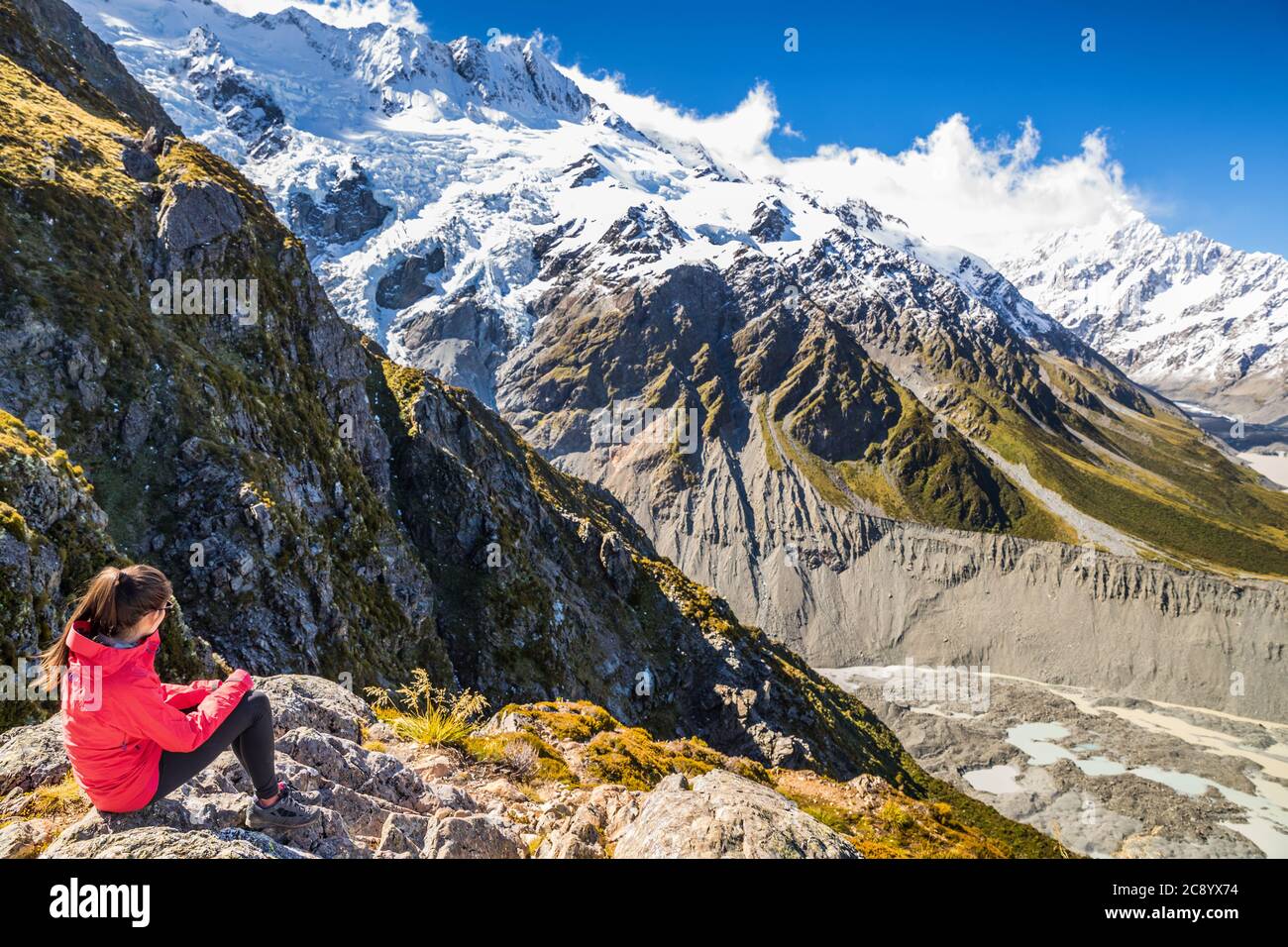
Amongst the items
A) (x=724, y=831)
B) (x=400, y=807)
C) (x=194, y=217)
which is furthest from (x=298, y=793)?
(x=194, y=217)

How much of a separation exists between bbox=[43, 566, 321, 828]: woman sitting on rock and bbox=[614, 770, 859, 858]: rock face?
14.9 ft

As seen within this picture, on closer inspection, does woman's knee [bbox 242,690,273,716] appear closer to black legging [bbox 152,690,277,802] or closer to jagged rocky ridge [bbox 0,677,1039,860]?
black legging [bbox 152,690,277,802]

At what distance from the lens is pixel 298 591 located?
2502 cm

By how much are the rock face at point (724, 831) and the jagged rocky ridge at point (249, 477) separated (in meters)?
10.4

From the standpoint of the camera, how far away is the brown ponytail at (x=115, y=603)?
526cm

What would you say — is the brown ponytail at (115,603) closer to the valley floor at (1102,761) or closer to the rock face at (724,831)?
the rock face at (724,831)

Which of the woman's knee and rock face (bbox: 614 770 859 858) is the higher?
the woman's knee

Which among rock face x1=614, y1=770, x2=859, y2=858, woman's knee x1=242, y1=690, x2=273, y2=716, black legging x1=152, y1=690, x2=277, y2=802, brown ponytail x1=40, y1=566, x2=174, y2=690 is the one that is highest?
brown ponytail x1=40, y1=566, x2=174, y2=690

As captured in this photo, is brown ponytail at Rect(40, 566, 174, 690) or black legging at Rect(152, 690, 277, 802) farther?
black legging at Rect(152, 690, 277, 802)

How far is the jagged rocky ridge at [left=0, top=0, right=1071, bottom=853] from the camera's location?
2056 cm

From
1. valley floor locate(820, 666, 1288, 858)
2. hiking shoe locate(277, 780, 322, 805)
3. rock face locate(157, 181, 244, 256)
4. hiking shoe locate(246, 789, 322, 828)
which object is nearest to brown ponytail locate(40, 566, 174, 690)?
hiking shoe locate(246, 789, 322, 828)

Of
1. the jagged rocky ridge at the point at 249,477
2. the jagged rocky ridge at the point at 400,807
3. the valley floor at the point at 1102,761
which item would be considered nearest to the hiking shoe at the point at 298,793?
the jagged rocky ridge at the point at 400,807
